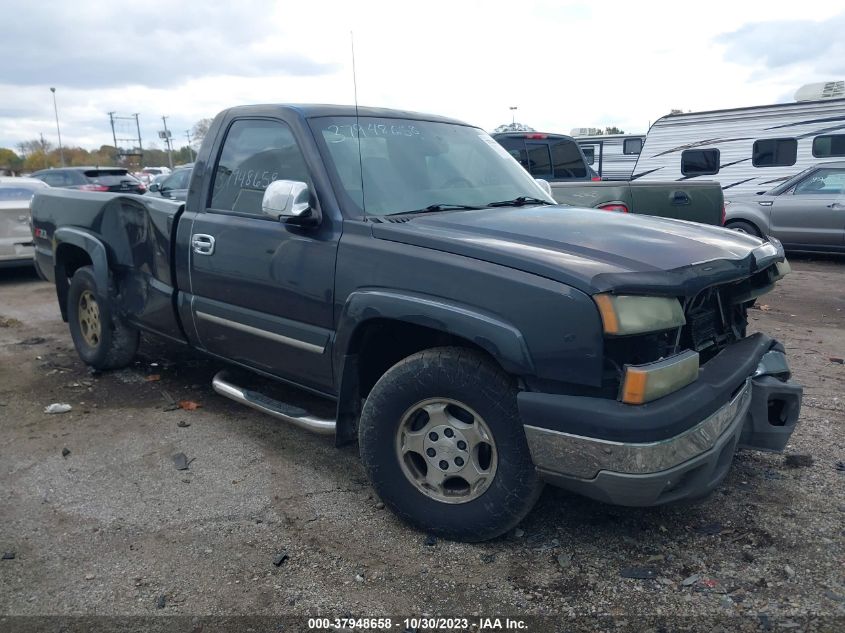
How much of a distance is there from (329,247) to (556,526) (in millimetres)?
1630

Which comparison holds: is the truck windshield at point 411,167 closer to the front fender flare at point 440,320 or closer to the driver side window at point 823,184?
the front fender flare at point 440,320

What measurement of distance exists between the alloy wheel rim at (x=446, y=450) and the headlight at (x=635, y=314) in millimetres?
679

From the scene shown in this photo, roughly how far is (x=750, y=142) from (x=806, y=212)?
3.62 metres

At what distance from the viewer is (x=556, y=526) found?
3141 millimetres

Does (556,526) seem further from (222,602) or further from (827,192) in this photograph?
(827,192)

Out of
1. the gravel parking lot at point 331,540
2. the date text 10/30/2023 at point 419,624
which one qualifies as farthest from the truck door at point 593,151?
the date text 10/30/2023 at point 419,624

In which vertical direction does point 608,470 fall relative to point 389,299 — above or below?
below

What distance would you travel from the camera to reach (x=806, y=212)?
11.0 metres

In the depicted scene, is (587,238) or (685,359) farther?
(587,238)

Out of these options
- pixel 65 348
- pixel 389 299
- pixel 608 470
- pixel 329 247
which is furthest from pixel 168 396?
pixel 608 470

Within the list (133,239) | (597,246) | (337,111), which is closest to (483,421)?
(597,246)

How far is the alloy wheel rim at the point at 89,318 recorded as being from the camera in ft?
17.4

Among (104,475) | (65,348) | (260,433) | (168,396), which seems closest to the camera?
(104,475)

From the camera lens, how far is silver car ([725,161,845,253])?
10.8m
